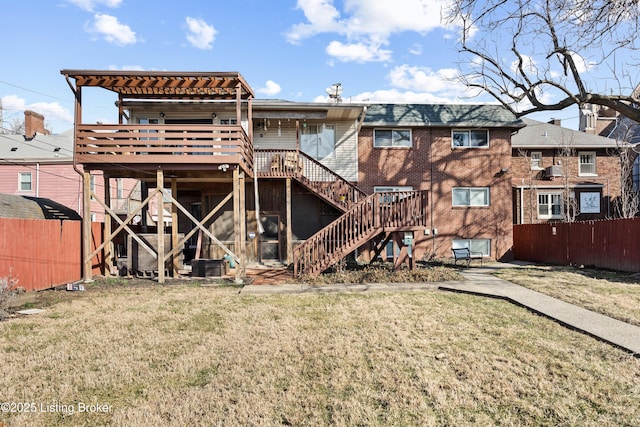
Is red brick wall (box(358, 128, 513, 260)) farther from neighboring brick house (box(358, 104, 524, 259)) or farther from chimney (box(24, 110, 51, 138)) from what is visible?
chimney (box(24, 110, 51, 138))

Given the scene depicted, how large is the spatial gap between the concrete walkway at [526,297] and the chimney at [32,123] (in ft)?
80.6

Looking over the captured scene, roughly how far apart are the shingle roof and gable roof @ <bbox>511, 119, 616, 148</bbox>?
73.6 feet

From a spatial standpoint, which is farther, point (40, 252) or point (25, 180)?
point (25, 180)

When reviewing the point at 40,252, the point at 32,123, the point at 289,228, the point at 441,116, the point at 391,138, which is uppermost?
the point at 32,123

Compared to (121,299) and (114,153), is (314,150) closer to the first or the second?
(114,153)

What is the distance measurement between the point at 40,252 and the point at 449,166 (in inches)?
635

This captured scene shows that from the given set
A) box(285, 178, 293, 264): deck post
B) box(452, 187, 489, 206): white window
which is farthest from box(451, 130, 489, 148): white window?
box(285, 178, 293, 264): deck post

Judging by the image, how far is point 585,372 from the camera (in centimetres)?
455

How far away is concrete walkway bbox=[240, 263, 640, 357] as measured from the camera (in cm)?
600

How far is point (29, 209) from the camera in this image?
1259 centimetres

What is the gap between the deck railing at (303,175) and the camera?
14172 millimetres

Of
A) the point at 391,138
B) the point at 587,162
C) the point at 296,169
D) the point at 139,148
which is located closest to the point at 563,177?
the point at 587,162

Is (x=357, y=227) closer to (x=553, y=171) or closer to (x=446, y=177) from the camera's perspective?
(x=446, y=177)

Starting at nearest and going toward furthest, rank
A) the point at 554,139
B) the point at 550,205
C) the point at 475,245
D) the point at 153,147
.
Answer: the point at 153,147 < the point at 475,245 < the point at 550,205 < the point at 554,139
